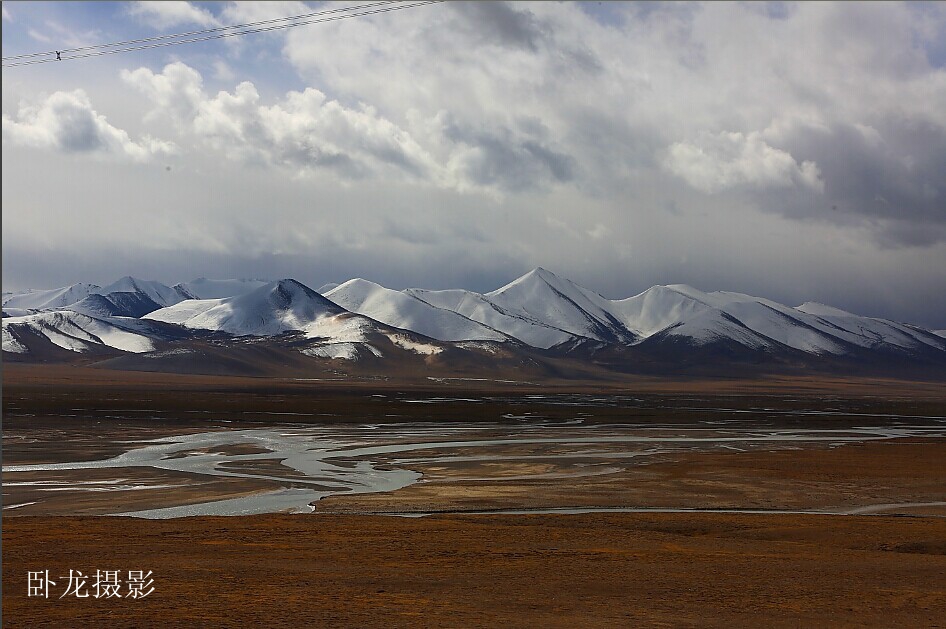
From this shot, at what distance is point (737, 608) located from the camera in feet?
45.5

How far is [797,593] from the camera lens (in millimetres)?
14867

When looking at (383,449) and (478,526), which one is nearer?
(478,526)

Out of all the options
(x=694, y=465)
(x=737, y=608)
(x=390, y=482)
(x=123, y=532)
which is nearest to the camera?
(x=737, y=608)

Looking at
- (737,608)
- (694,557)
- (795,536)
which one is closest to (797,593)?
(737,608)

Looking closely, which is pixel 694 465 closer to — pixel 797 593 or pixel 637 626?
pixel 797 593

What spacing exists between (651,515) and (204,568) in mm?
12737

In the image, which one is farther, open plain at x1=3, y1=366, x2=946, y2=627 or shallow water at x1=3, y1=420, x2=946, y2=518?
shallow water at x1=3, y1=420, x2=946, y2=518

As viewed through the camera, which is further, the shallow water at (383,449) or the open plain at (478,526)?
the shallow water at (383,449)

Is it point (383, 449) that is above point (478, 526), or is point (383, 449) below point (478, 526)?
below

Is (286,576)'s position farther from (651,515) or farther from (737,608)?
(651,515)

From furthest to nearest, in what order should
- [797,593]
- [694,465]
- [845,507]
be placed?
[694,465]
[845,507]
[797,593]

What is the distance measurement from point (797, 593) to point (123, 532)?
13.9 meters

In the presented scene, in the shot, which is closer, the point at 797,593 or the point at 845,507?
the point at 797,593

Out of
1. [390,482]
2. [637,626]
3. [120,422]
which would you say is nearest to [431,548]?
[637,626]
